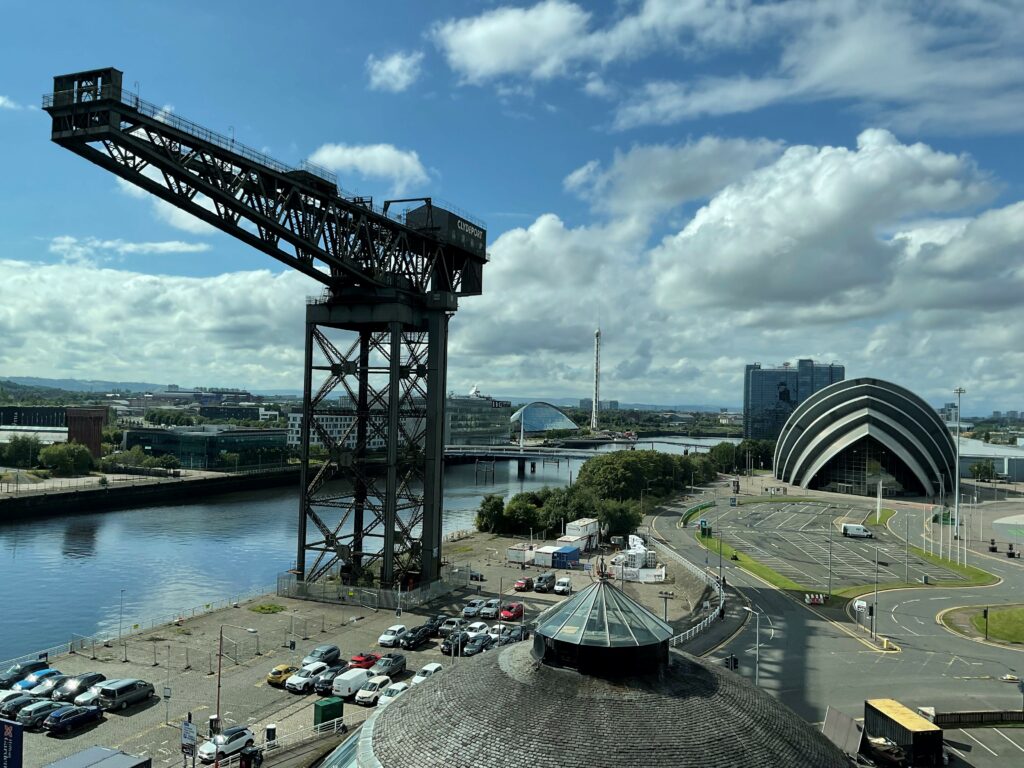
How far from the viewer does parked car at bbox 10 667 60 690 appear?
3239cm

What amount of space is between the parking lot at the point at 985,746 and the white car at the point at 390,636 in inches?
1012

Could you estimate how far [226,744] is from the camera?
26078 mm

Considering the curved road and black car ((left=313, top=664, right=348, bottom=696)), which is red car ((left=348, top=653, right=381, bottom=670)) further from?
the curved road

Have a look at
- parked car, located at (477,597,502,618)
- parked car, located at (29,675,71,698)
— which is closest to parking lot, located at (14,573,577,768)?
parked car, located at (477,597,502,618)

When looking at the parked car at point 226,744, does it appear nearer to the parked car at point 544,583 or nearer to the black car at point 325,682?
the black car at point 325,682

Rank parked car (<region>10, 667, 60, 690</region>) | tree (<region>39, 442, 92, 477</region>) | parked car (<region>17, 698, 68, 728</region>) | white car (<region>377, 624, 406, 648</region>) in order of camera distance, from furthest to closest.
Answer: tree (<region>39, 442, 92, 477</region>)
white car (<region>377, 624, 406, 648</region>)
parked car (<region>10, 667, 60, 690</region>)
parked car (<region>17, 698, 68, 728</region>)

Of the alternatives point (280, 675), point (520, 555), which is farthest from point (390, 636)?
point (520, 555)

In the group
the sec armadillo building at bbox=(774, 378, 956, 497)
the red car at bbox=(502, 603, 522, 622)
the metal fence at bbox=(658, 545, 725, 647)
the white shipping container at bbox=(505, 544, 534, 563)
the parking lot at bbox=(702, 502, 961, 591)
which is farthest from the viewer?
the sec armadillo building at bbox=(774, 378, 956, 497)

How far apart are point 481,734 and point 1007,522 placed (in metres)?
80.7

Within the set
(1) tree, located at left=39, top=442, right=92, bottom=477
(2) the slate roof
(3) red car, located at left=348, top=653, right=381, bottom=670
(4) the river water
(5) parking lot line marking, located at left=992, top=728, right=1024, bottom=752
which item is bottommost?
(4) the river water

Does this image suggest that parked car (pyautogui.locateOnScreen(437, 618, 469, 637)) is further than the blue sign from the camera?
Yes

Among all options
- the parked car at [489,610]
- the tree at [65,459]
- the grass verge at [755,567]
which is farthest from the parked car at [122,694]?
the tree at [65,459]

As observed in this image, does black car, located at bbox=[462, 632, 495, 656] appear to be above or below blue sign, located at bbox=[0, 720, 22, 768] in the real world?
below

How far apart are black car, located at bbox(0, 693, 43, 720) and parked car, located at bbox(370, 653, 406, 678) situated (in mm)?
13707
